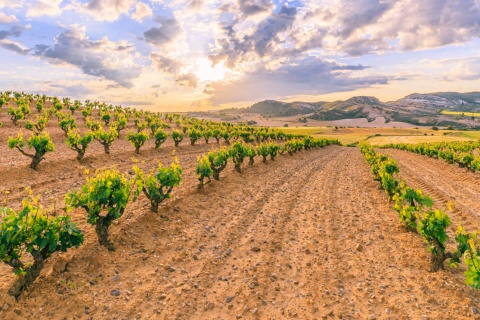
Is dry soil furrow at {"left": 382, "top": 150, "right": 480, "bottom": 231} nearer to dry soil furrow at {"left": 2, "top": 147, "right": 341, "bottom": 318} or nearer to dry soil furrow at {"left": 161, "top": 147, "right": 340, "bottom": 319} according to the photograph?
dry soil furrow at {"left": 161, "top": 147, "right": 340, "bottom": 319}

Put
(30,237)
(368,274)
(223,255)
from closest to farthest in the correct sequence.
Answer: (30,237), (368,274), (223,255)

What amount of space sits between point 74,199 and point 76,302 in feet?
10.5

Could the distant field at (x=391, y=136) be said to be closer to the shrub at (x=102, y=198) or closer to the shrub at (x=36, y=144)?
the shrub at (x=36, y=144)

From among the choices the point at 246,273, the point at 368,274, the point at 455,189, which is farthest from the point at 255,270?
the point at 455,189

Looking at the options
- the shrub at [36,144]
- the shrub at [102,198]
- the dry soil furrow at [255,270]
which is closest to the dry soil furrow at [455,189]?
the dry soil furrow at [255,270]

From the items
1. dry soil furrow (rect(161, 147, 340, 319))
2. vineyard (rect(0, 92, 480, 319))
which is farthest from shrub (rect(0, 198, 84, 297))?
dry soil furrow (rect(161, 147, 340, 319))

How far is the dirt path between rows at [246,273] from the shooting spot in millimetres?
7777

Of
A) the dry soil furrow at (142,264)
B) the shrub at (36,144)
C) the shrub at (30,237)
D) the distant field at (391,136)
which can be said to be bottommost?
the distant field at (391,136)

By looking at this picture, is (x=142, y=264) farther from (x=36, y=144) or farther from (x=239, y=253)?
(x=36, y=144)

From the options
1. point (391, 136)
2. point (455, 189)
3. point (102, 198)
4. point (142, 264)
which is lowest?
point (391, 136)

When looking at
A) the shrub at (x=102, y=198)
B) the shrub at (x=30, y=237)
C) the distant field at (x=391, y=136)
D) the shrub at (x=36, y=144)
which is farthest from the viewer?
the distant field at (x=391, y=136)

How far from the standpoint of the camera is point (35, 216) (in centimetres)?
761

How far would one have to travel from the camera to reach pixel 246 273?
956 centimetres

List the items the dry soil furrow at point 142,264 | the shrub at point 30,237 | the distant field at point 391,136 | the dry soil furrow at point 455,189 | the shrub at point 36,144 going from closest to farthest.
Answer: the shrub at point 30,237 < the dry soil furrow at point 142,264 < the dry soil furrow at point 455,189 < the shrub at point 36,144 < the distant field at point 391,136
